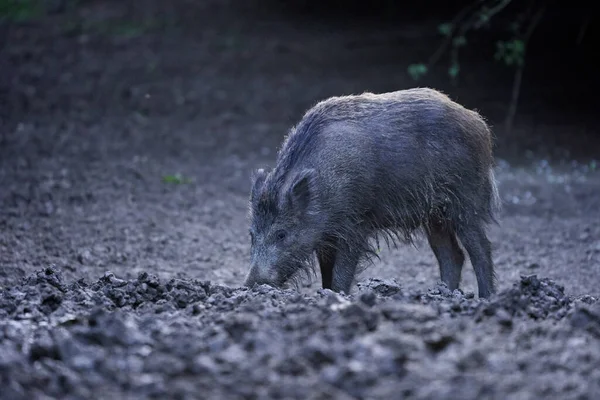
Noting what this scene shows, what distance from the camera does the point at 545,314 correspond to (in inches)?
198

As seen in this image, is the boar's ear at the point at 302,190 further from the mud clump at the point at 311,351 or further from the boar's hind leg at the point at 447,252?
the mud clump at the point at 311,351

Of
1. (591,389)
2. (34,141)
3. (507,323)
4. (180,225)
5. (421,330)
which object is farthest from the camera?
(34,141)

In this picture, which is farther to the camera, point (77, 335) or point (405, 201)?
point (405, 201)

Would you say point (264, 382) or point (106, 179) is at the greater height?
point (264, 382)

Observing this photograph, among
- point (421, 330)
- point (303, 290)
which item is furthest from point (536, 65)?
point (421, 330)

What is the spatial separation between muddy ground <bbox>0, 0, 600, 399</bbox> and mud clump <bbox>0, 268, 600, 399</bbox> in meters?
0.01

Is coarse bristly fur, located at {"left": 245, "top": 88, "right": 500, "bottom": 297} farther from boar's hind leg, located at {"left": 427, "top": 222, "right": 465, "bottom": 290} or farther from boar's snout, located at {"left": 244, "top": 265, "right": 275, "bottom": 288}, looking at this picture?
boar's hind leg, located at {"left": 427, "top": 222, "right": 465, "bottom": 290}

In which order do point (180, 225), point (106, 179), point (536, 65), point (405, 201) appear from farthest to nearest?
point (536, 65), point (106, 179), point (180, 225), point (405, 201)

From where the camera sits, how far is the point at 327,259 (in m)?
7.35

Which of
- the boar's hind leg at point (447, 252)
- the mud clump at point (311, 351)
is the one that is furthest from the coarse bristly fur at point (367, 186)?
the mud clump at point (311, 351)

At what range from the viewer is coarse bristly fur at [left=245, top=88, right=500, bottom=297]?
6.95 metres

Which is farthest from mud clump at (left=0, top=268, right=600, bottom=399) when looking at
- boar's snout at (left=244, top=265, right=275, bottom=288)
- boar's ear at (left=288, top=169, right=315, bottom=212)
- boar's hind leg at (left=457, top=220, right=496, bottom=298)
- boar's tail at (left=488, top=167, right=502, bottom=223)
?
boar's tail at (left=488, top=167, right=502, bottom=223)

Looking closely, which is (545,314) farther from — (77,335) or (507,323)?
(77,335)

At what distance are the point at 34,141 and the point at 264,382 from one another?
9883mm
